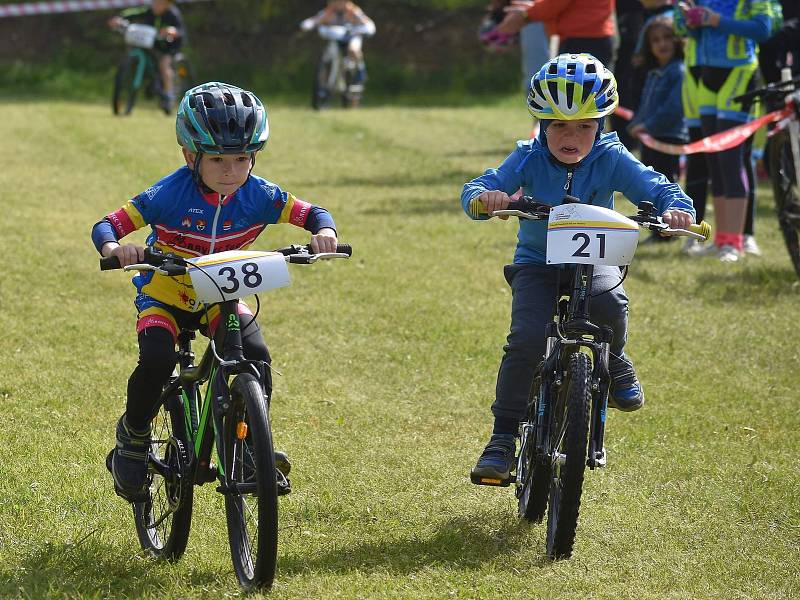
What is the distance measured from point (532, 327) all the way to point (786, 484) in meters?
1.62

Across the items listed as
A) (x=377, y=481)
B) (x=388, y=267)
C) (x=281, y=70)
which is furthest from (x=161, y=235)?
(x=281, y=70)

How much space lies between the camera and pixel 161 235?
486 centimetres

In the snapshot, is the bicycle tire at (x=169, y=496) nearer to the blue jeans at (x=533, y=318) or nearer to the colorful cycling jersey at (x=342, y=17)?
the blue jeans at (x=533, y=318)

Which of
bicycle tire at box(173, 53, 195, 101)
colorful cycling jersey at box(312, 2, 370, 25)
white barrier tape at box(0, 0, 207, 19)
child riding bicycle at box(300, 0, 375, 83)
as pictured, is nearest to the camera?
bicycle tire at box(173, 53, 195, 101)

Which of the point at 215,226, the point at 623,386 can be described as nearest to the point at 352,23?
the point at 623,386

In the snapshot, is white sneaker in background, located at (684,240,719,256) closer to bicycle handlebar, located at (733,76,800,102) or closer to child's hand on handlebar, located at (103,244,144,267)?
bicycle handlebar, located at (733,76,800,102)

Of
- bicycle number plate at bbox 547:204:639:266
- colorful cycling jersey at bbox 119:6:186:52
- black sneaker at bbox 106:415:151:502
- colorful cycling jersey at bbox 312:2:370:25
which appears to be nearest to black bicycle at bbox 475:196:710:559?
bicycle number plate at bbox 547:204:639:266

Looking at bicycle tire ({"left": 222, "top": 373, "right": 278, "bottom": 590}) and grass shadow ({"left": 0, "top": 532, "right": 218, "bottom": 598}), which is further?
grass shadow ({"left": 0, "top": 532, "right": 218, "bottom": 598})

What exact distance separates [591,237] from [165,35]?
52.0 ft

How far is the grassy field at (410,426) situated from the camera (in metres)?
4.89

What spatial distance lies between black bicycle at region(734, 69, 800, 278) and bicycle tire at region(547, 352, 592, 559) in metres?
5.22

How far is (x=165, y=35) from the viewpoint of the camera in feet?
64.2

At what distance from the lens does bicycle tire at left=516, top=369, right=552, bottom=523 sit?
502cm

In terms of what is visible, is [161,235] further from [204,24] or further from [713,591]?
[204,24]
